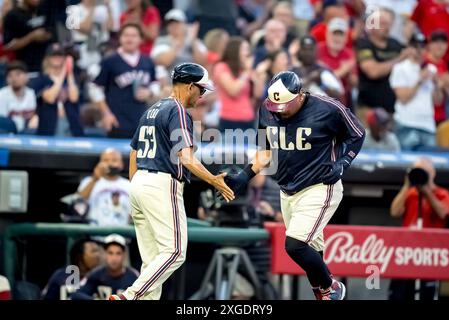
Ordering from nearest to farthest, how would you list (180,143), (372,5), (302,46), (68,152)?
(180,143)
(68,152)
(302,46)
(372,5)

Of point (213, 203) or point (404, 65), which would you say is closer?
point (213, 203)

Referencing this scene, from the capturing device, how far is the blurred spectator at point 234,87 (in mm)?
14539

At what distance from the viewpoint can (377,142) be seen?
1480 centimetres

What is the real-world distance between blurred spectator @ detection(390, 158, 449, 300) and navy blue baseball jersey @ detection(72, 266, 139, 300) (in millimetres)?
2766

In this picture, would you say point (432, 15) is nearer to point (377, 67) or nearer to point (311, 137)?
point (377, 67)

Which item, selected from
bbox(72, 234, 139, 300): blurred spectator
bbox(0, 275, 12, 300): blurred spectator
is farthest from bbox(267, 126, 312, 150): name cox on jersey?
bbox(0, 275, 12, 300): blurred spectator

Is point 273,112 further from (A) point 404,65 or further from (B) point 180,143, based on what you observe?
(A) point 404,65

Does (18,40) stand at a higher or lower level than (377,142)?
higher

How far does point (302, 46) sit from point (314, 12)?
1.88 meters

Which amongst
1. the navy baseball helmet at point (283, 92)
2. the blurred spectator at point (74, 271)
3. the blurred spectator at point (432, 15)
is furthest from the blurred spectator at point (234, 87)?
the navy baseball helmet at point (283, 92)

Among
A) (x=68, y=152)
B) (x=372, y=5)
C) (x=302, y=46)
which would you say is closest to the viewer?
(x=68, y=152)

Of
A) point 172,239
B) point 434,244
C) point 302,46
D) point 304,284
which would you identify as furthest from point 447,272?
point 172,239

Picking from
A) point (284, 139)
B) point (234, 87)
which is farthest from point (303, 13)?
point (284, 139)

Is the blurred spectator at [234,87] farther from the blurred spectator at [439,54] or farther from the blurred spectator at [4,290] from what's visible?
the blurred spectator at [4,290]
